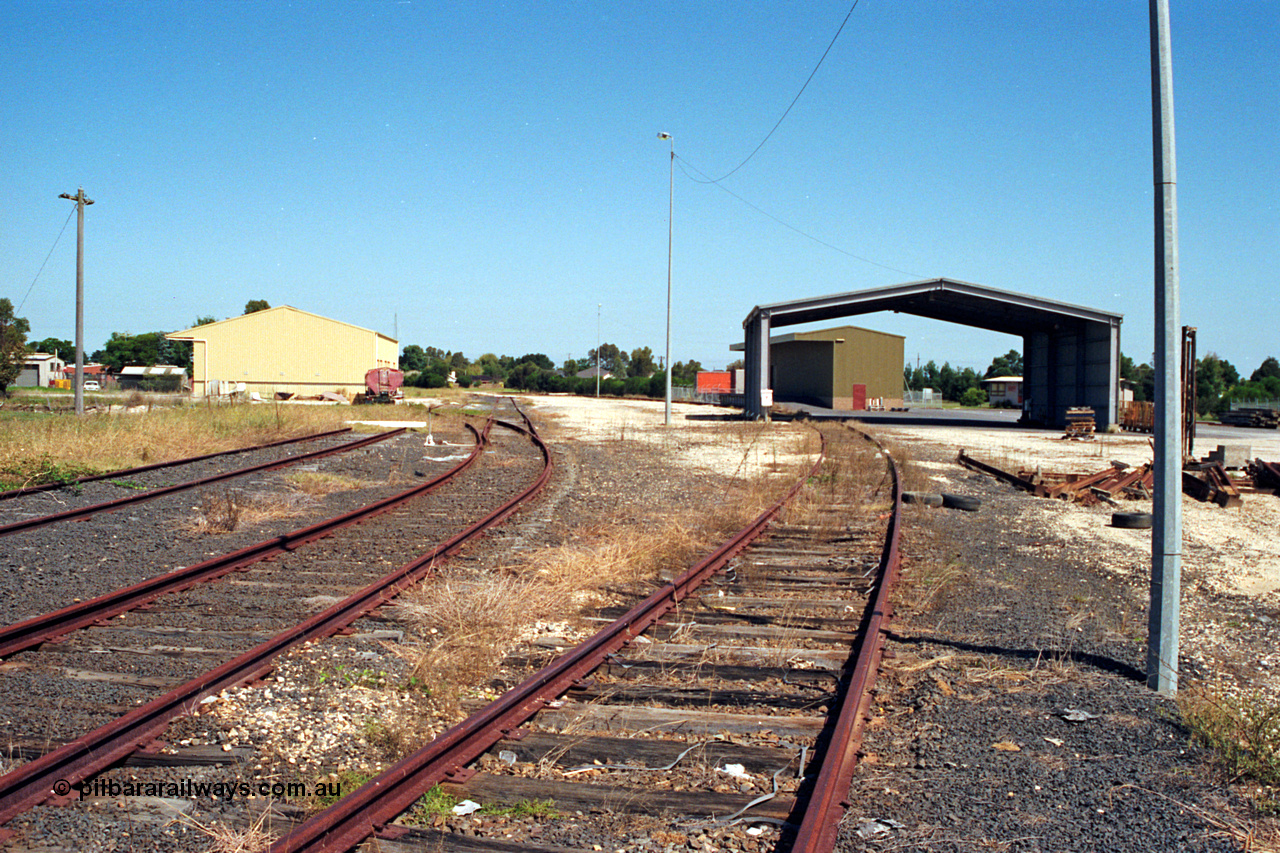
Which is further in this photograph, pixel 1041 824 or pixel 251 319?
pixel 251 319

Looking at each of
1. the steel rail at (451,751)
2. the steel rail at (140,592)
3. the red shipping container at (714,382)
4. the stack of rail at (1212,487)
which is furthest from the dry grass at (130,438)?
the red shipping container at (714,382)

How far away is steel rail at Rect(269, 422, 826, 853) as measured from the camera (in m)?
3.14

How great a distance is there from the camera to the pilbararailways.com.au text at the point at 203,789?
361 cm

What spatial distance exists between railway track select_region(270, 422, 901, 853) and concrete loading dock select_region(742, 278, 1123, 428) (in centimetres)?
3162

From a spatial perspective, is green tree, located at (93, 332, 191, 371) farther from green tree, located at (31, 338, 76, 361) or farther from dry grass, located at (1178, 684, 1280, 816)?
dry grass, located at (1178, 684, 1280, 816)

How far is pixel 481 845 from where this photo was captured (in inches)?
129

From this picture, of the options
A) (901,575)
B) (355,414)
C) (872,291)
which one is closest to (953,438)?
(872,291)

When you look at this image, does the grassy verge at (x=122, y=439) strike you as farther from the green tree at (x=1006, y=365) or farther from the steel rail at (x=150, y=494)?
the green tree at (x=1006, y=365)

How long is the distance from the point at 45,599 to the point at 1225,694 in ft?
26.1

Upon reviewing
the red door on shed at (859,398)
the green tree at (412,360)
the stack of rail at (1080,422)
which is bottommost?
the stack of rail at (1080,422)

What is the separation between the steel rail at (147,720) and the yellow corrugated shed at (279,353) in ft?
181

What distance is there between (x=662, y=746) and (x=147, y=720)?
94.6 inches

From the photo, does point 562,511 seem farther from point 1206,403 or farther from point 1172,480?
point 1206,403

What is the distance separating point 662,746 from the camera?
421 cm
